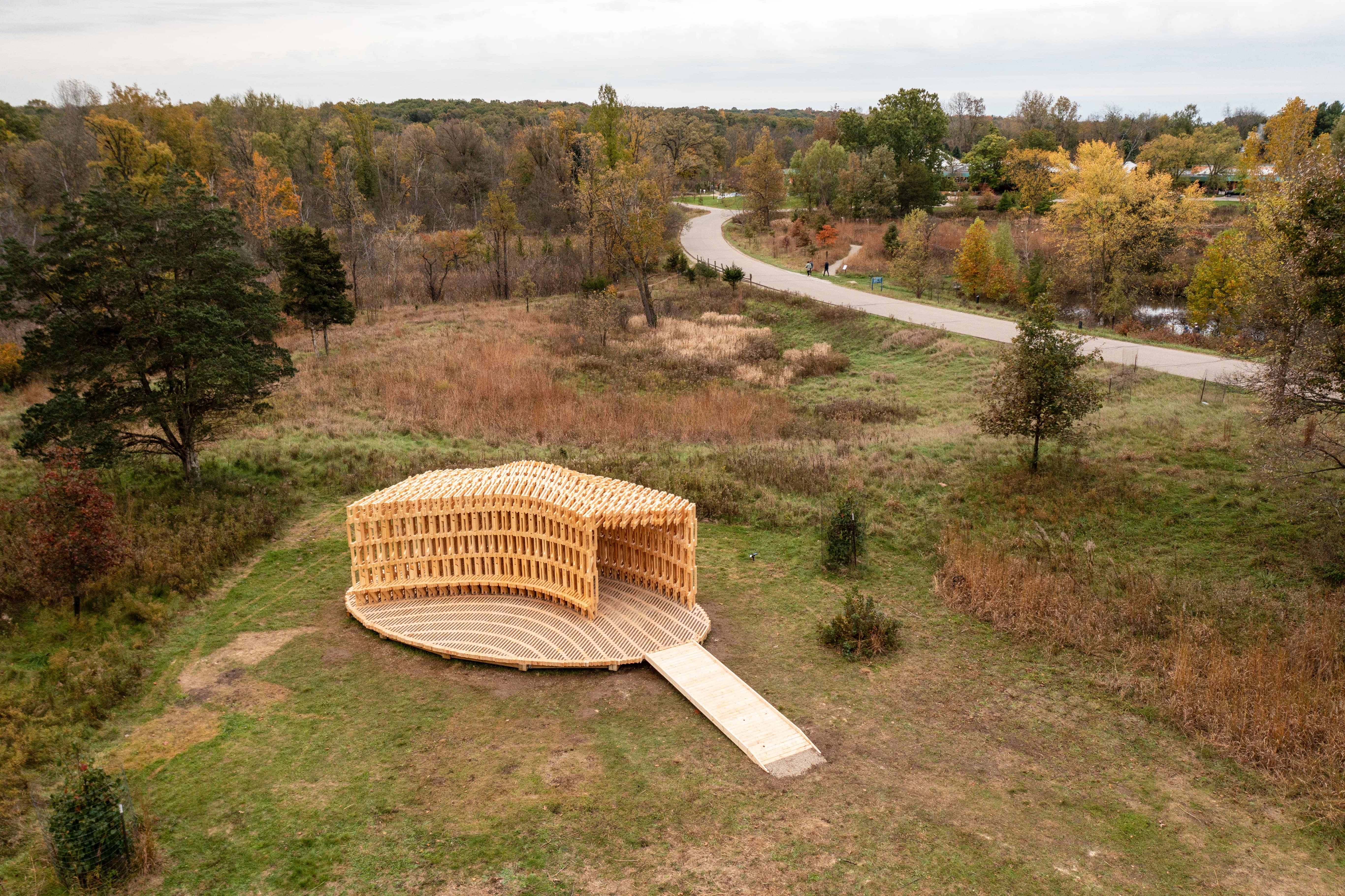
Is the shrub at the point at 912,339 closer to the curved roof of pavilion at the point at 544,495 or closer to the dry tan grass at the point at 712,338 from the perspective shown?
the dry tan grass at the point at 712,338

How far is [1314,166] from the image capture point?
50.9 ft

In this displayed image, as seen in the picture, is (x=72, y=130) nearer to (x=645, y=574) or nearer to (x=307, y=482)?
(x=307, y=482)

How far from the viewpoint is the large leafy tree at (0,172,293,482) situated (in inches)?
577

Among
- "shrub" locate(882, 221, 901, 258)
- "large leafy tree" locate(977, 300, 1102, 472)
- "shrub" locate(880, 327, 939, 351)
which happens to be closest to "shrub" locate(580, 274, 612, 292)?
"shrub" locate(882, 221, 901, 258)

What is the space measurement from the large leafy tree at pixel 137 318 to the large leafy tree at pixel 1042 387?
15254 mm

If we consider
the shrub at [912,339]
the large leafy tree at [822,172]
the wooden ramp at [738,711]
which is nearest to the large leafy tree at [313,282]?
the shrub at [912,339]

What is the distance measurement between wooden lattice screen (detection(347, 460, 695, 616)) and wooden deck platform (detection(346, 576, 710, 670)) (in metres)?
0.23

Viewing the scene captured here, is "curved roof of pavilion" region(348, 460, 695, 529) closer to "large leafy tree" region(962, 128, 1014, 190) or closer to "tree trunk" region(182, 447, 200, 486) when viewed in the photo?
"tree trunk" region(182, 447, 200, 486)

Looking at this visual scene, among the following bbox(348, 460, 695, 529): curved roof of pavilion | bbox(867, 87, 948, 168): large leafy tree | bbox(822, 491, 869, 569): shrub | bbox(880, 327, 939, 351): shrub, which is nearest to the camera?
bbox(348, 460, 695, 529): curved roof of pavilion

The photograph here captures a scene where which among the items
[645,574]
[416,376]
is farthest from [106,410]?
[416,376]

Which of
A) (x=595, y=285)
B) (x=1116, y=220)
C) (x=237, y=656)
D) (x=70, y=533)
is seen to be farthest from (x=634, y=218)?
(x=237, y=656)

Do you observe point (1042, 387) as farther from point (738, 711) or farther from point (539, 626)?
point (539, 626)

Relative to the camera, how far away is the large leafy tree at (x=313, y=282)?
97.3ft

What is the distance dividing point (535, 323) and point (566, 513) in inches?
1027
